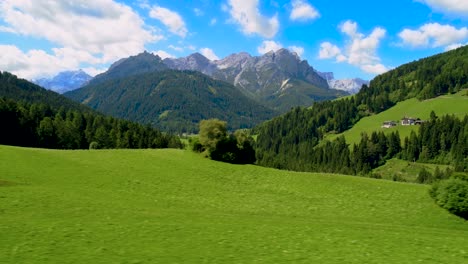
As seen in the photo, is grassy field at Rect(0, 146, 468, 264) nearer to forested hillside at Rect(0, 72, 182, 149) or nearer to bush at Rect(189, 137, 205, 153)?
bush at Rect(189, 137, 205, 153)

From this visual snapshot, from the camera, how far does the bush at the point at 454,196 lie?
42.4m

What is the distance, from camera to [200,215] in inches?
1315

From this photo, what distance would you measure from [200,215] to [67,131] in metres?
118

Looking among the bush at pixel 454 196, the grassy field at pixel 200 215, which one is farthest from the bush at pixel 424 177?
the bush at pixel 454 196

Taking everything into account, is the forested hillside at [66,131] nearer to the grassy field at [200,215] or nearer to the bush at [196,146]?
the bush at [196,146]

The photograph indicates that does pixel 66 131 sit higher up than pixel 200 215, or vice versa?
pixel 66 131

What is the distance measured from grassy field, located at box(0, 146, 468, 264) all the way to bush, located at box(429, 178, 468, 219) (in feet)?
3.46

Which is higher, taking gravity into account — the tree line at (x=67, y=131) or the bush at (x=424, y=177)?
the tree line at (x=67, y=131)

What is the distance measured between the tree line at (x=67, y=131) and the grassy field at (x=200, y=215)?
68.1m

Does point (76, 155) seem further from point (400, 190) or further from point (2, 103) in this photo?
point (2, 103)

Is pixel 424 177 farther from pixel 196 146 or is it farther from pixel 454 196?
pixel 454 196

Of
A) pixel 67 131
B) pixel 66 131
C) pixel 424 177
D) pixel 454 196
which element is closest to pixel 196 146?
pixel 454 196

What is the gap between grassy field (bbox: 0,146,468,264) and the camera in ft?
64.2

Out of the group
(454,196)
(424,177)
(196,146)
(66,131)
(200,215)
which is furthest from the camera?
(424,177)
